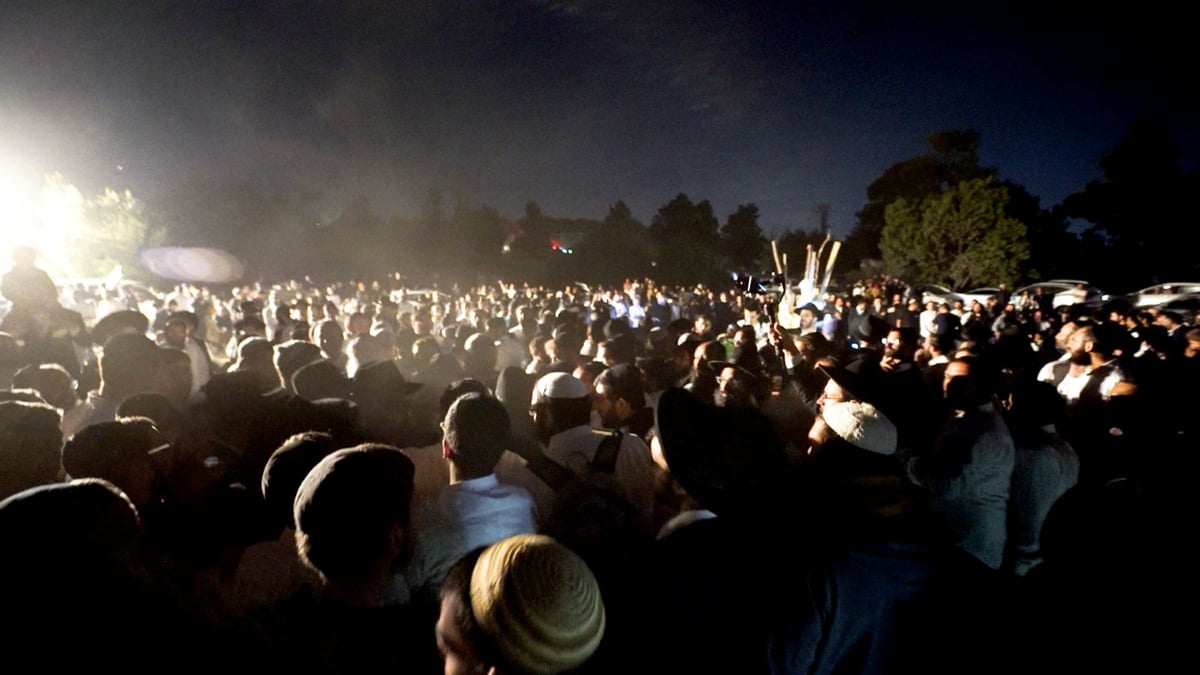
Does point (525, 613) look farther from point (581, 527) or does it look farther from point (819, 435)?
point (819, 435)

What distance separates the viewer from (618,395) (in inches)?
181

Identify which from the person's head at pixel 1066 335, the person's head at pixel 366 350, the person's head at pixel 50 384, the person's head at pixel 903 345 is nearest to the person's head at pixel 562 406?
the person's head at pixel 50 384

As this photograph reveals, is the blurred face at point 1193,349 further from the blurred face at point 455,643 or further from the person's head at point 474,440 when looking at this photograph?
the blurred face at point 455,643

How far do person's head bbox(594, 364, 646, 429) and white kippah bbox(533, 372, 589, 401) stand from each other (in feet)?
3.43

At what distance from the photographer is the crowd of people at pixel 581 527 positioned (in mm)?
1400

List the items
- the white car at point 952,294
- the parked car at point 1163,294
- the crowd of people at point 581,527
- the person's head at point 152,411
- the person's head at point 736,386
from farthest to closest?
1. the white car at point 952,294
2. the parked car at point 1163,294
3. the person's head at point 736,386
4. the person's head at point 152,411
5. the crowd of people at point 581,527

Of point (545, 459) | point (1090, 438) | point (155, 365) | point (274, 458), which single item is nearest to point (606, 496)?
point (545, 459)

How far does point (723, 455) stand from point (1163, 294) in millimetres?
28569

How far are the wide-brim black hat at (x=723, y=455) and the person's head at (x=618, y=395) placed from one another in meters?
2.08

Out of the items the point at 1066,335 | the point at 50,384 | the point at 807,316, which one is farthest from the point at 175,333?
the point at 1066,335

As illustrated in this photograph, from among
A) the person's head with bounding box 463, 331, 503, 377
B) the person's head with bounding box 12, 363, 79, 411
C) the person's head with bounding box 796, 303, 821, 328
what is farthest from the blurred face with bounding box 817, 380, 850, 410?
the person's head with bounding box 796, 303, 821, 328

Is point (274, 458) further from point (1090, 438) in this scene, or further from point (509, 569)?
point (1090, 438)

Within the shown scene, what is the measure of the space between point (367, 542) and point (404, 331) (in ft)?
26.8

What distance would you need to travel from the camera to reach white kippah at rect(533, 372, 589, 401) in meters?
3.47
